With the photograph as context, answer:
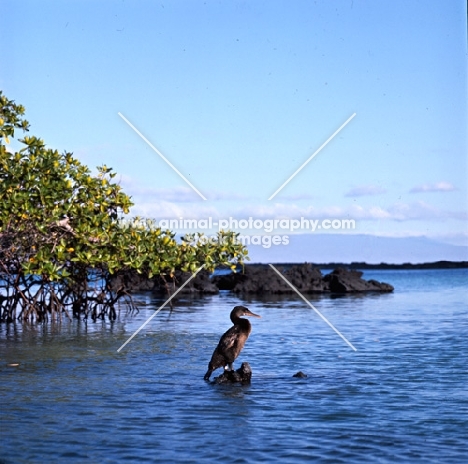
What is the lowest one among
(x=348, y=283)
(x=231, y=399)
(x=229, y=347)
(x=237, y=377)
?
(x=231, y=399)

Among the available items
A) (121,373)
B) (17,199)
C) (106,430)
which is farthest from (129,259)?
(106,430)

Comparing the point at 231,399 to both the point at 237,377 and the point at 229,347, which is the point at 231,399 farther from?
the point at 229,347

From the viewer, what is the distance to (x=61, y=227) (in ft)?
60.7

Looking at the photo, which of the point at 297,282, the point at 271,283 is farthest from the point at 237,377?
the point at 297,282

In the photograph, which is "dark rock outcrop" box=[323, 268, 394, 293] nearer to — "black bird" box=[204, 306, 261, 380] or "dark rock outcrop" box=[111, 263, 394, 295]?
"dark rock outcrop" box=[111, 263, 394, 295]

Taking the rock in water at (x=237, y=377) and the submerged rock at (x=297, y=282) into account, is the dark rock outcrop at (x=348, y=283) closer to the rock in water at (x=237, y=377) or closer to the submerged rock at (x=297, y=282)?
the submerged rock at (x=297, y=282)

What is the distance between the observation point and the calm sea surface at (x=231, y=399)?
8.65m

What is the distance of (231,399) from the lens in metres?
11.2

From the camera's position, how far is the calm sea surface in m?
8.65

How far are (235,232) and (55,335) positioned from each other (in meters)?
5.03

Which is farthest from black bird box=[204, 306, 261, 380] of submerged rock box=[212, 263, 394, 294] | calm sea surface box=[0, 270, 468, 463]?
submerged rock box=[212, 263, 394, 294]

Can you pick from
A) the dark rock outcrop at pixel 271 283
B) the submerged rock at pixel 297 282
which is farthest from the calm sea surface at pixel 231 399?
the submerged rock at pixel 297 282

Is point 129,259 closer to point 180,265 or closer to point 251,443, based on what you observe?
point 180,265

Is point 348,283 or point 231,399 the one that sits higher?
point 348,283
